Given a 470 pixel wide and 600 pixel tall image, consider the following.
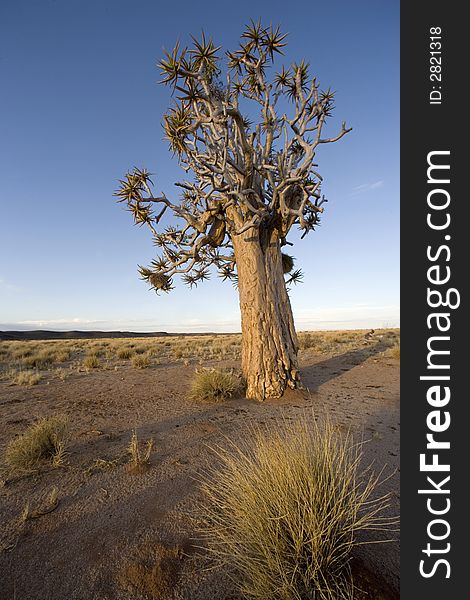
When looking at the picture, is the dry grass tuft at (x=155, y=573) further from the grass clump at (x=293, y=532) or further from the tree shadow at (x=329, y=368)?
the tree shadow at (x=329, y=368)

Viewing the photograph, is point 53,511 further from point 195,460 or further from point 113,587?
point 195,460

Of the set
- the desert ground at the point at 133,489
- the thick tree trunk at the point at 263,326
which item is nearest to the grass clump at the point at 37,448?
the desert ground at the point at 133,489

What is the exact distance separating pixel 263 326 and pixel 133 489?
4.74 metres

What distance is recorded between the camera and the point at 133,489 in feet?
11.0

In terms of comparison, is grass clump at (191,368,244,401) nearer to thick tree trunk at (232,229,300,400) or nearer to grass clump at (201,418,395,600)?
thick tree trunk at (232,229,300,400)

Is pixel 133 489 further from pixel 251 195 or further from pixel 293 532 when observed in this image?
pixel 251 195

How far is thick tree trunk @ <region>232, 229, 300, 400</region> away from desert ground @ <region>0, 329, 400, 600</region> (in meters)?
0.46

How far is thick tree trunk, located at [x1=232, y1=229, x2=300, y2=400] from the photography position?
7.40m

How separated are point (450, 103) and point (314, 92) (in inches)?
290

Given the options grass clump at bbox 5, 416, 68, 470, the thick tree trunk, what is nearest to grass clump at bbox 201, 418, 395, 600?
grass clump at bbox 5, 416, 68, 470

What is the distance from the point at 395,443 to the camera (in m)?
4.86

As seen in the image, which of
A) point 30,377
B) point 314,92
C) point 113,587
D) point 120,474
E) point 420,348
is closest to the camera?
point 420,348

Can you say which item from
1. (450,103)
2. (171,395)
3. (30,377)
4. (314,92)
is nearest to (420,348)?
(450,103)

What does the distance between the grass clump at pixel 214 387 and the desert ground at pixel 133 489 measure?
7.1 inches
